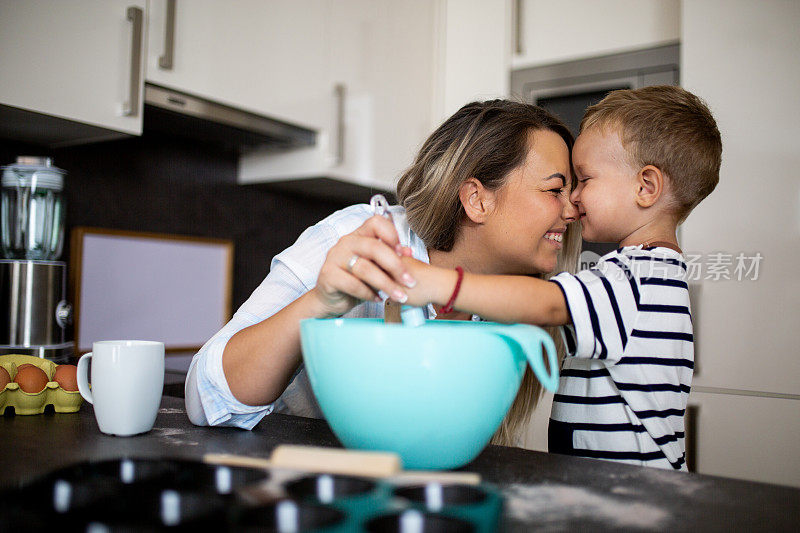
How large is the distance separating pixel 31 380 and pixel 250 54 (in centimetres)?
127

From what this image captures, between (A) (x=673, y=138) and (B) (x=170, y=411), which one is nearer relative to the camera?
(B) (x=170, y=411)

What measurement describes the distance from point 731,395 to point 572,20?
4.41 feet

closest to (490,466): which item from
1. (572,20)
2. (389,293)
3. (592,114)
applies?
(389,293)

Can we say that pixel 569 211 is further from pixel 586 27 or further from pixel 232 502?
pixel 586 27

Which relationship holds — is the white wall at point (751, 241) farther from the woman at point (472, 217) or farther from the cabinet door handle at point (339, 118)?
the cabinet door handle at point (339, 118)

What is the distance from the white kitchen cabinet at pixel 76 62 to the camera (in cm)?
135

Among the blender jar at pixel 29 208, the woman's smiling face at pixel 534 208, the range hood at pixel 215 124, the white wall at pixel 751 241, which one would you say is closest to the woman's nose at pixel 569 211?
the woman's smiling face at pixel 534 208

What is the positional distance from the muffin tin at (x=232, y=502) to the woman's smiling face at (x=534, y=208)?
28.0 inches

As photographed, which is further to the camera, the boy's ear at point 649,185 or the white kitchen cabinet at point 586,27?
the white kitchen cabinet at point 586,27

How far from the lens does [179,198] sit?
209cm

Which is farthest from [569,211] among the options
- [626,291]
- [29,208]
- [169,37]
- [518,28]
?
[518,28]

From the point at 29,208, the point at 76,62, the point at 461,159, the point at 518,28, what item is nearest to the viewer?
the point at 461,159

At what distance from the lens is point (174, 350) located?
2.09m

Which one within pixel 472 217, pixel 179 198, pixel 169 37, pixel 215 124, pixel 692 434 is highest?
pixel 169 37
